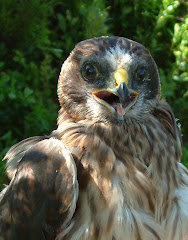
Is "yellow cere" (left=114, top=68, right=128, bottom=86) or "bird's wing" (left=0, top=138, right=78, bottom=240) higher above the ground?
"yellow cere" (left=114, top=68, right=128, bottom=86)

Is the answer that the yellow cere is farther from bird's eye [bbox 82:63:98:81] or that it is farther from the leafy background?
the leafy background

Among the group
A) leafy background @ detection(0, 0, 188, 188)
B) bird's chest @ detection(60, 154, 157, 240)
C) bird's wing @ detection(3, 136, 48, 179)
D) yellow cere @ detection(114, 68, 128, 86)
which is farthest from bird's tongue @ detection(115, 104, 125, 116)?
leafy background @ detection(0, 0, 188, 188)


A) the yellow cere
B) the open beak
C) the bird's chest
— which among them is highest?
the yellow cere

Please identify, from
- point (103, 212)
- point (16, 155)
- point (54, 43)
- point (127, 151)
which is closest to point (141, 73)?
point (127, 151)

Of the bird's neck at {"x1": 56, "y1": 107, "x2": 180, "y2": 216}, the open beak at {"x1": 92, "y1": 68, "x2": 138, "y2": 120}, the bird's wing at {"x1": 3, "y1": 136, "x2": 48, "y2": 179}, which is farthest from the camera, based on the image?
the bird's wing at {"x1": 3, "y1": 136, "x2": 48, "y2": 179}

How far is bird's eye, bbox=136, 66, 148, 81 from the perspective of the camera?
1.86 m

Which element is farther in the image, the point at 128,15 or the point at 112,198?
the point at 128,15

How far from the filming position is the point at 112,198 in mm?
1787

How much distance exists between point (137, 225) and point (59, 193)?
37 cm

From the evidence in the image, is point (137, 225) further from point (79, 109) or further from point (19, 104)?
point (19, 104)

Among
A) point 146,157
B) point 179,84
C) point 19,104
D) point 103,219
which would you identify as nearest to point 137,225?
point 103,219

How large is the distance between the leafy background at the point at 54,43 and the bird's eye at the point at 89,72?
0.95 meters

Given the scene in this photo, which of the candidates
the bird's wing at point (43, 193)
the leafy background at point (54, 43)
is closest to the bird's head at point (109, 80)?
the bird's wing at point (43, 193)

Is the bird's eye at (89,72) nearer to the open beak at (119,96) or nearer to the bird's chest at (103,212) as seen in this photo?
the open beak at (119,96)
